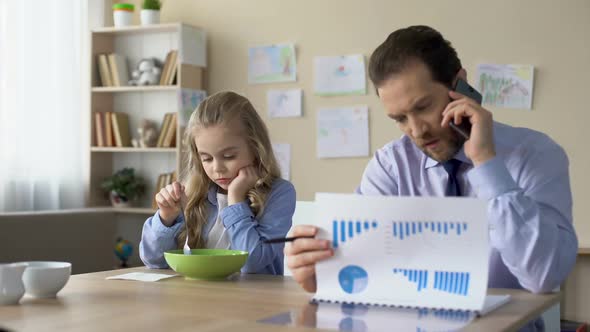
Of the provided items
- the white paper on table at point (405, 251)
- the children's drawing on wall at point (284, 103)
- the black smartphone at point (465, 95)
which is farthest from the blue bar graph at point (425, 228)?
the children's drawing on wall at point (284, 103)

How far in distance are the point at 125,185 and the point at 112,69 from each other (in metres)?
0.70

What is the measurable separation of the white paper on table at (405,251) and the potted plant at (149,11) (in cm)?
355

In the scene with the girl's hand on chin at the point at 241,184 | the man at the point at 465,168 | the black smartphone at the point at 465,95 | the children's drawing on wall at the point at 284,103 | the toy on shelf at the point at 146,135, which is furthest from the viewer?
the toy on shelf at the point at 146,135

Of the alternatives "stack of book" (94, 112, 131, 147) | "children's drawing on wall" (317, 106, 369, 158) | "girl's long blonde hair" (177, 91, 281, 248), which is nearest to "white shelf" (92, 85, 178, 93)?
"stack of book" (94, 112, 131, 147)

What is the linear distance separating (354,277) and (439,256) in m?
0.16

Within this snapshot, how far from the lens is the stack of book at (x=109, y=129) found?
16.0 ft

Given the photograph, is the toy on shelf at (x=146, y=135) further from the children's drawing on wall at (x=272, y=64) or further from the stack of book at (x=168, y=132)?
the children's drawing on wall at (x=272, y=64)

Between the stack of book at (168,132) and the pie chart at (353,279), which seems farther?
the stack of book at (168,132)

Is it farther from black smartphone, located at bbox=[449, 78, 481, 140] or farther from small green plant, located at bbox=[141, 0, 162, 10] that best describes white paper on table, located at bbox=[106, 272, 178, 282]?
small green plant, located at bbox=[141, 0, 162, 10]

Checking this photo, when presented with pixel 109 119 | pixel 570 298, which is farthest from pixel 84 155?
pixel 570 298

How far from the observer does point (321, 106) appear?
4.33 metres

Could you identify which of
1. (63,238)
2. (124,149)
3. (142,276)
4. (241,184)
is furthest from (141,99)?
(142,276)

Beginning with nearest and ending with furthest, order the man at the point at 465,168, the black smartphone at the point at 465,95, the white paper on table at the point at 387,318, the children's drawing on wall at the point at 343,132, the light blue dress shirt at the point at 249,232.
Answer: the white paper on table at the point at 387,318
the man at the point at 465,168
the black smartphone at the point at 465,95
the light blue dress shirt at the point at 249,232
the children's drawing on wall at the point at 343,132

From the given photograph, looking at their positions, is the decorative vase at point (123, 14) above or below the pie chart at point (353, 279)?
above
